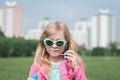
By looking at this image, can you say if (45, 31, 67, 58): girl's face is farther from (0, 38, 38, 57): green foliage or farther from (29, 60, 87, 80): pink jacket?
(0, 38, 38, 57): green foliage

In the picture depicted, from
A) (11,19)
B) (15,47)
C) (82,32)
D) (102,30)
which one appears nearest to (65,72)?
(15,47)

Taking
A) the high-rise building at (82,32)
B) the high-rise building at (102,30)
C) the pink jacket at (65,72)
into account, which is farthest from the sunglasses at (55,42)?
the high-rise building at (102,30)

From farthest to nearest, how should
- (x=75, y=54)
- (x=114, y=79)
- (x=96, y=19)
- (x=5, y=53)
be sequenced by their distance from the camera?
1. (x=96, y=19)
2. (x=5, y=53)
3. (x=114, y=79)
4. (x=75, y=54)

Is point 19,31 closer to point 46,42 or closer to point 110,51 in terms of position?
point 110,51

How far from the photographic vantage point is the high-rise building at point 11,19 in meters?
91.7

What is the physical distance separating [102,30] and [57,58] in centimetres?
11784

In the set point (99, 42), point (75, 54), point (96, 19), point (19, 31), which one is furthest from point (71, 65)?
point (96, 19)

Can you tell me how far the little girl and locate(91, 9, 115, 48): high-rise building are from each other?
111987mm

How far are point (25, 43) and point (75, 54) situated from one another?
47625 mm

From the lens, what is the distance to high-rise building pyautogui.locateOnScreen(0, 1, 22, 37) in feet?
301

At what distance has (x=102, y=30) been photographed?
120m

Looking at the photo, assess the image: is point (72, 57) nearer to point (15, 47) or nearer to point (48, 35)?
point (48, 35)

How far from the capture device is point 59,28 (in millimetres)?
2641

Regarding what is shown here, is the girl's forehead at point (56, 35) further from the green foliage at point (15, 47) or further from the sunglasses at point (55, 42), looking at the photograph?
the green foliage at point (15, 47)
